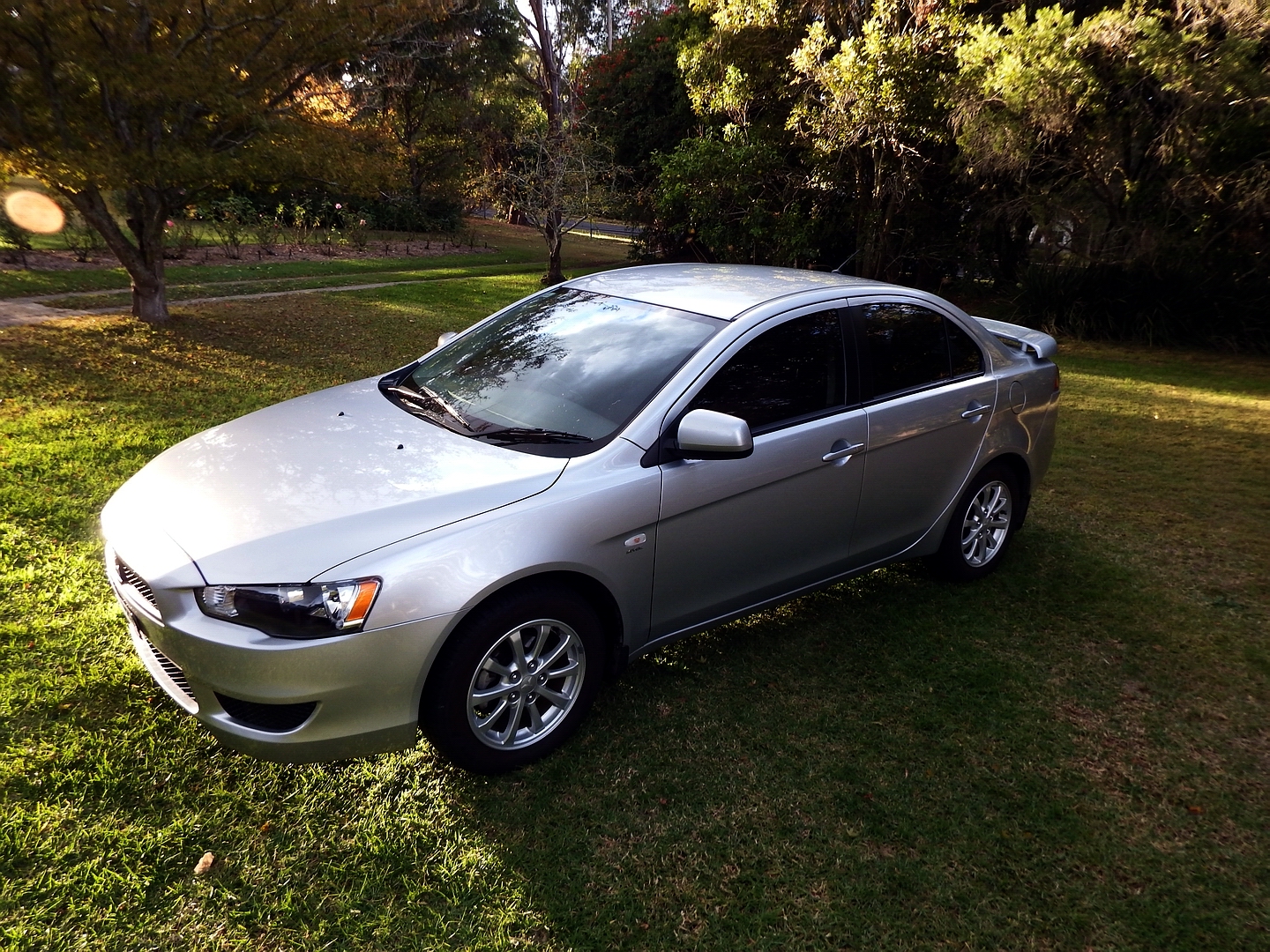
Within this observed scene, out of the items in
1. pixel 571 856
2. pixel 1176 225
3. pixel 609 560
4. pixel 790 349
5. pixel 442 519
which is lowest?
pixel 571 856

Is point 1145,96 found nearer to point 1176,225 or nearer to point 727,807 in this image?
point 1176,225

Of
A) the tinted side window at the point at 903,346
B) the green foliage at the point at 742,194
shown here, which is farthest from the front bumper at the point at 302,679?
the green foliage at the point at 742,194

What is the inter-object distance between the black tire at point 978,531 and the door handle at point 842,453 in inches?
40.5

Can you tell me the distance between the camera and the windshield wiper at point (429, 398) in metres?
3.65

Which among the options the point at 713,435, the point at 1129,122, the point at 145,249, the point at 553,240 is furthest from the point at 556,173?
the point at 713,435

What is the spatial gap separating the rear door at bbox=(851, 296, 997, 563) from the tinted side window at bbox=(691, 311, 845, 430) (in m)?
0.20

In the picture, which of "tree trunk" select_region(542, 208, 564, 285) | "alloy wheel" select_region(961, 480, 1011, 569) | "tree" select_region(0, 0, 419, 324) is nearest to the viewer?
"alloy wheel" select_region(961, 480, 1011, 569)

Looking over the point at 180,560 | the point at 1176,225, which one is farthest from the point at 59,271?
the point at 1176,225

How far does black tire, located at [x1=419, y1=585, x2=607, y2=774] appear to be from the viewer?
9.52 ft

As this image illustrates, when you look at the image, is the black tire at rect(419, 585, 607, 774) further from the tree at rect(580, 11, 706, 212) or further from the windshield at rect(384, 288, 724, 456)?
the tree at rect(580, 11, 706, 212)

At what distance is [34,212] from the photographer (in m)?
15.5

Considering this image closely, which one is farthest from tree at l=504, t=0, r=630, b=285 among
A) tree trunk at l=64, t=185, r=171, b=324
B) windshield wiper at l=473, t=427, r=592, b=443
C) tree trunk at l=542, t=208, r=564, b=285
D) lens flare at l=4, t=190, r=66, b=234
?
windshield wiper at l=473, t=427, r=592, b=443

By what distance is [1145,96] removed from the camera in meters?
11.5

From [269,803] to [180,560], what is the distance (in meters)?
0.92
